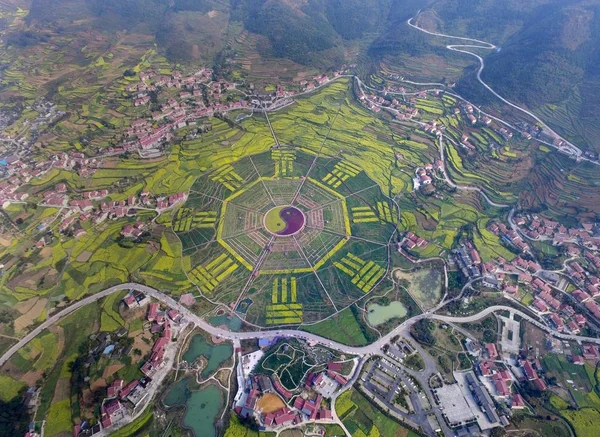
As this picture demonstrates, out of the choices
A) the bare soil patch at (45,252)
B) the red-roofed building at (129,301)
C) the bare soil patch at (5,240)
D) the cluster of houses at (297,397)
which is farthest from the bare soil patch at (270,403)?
the bare soil patch at (5,240)

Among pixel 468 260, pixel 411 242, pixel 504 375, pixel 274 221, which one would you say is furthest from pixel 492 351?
pixel 274 221

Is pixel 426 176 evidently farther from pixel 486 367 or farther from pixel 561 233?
pixel 486 367

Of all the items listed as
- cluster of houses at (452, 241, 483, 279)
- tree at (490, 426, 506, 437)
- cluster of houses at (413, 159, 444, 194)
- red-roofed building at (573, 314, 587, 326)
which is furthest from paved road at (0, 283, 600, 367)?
cluster of houses at (413, 159, 444, 194)

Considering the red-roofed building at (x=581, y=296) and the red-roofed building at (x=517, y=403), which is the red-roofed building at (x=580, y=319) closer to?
the red-roofed building at (x=581, y=296)

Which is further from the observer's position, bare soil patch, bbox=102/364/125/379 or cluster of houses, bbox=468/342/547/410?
cluster of houses, bbox=468/342/547/410

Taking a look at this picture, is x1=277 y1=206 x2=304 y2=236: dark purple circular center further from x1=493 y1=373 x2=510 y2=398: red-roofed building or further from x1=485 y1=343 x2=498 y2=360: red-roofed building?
x1=493 y1=373 x2=510 y2=398: red-roofed building

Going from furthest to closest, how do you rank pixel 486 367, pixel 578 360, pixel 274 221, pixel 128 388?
pixel 274 221
pixel 578 360
pixel 486 367
pixel 128 388
